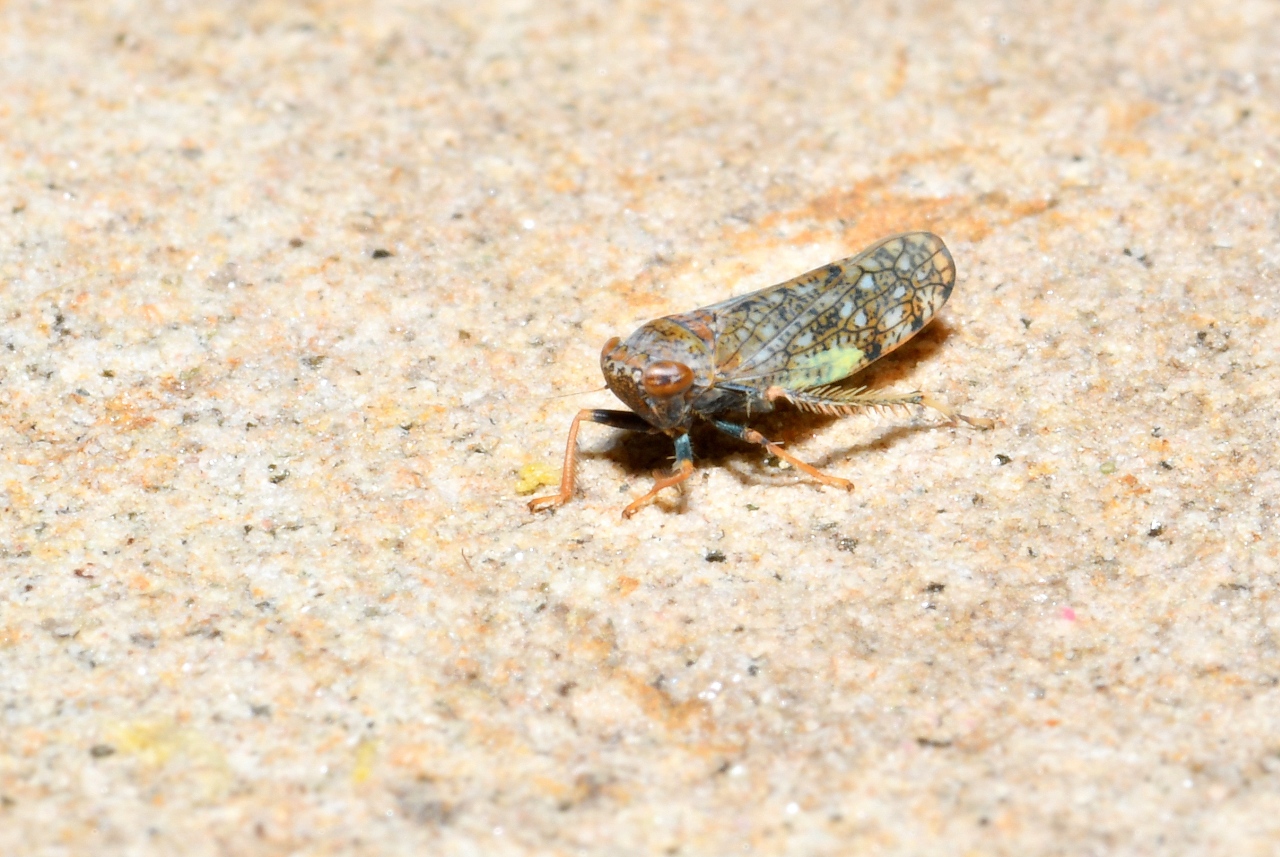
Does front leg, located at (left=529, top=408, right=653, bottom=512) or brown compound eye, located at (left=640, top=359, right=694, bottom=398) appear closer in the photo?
brown compound eye, located at (left=640, top=359, right=694, bottom=398)

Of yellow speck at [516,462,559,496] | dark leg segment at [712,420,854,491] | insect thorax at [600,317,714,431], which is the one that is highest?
insect thorax at [600,317,714,431]

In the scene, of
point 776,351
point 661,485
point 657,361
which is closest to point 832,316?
point 776,351

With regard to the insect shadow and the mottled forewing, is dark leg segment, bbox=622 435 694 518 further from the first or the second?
the mottled forewing

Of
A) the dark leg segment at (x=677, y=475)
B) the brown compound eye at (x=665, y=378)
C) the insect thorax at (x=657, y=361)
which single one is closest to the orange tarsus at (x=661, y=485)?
the dark leg segment at (x=677, y=475)

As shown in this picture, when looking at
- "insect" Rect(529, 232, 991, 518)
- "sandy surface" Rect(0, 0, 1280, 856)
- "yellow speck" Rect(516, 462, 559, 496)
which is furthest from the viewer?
"yellow speck" Rect(516, 462, 559, 496)

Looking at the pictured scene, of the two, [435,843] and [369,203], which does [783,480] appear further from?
[369,203]

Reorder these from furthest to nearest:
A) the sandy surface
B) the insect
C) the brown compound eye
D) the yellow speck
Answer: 1. the yellow speck
2. the insect
3. the brown compound eye
4. the sandy surface

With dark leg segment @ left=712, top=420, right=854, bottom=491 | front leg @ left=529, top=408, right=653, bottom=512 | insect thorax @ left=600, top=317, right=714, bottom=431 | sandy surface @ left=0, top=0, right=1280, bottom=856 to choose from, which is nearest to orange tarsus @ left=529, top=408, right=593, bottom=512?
front leg @ left=529, top=408, right=653, bottom=512
